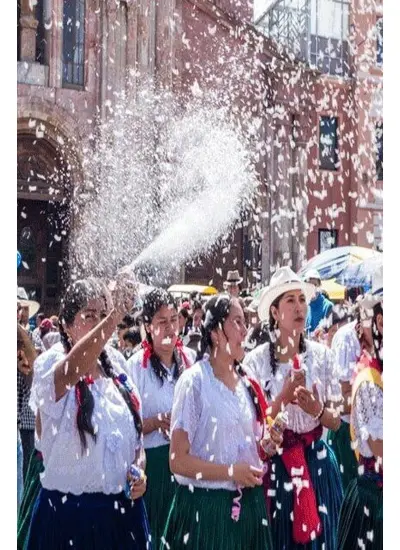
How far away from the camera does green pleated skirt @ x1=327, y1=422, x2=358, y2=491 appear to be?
2084 mm

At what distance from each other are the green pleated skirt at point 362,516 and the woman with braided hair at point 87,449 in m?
0.61

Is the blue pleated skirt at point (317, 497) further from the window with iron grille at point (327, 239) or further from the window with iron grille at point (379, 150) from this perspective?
the window with iron grille at point (379, 150)

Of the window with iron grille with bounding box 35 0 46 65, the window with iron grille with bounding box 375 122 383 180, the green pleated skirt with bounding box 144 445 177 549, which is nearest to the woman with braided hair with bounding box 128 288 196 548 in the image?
the green pleated skirt with bounding box 144 445 177 549

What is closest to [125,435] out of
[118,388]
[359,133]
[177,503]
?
[118,388]

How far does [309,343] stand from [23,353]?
0.78 metres

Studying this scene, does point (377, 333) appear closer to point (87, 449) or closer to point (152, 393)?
point (152, 393)

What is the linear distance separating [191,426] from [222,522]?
0.75ft

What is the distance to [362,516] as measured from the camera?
6.31ft

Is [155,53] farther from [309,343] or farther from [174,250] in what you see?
[309,343]

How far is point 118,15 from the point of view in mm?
2145

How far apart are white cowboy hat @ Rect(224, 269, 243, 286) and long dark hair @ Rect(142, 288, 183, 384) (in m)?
0.25

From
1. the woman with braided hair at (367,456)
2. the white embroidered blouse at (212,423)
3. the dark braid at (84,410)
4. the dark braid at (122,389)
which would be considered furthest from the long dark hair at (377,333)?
the dark braid at (84,410)

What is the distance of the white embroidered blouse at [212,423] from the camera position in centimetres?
158

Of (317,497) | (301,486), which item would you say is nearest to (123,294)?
(301,486)
